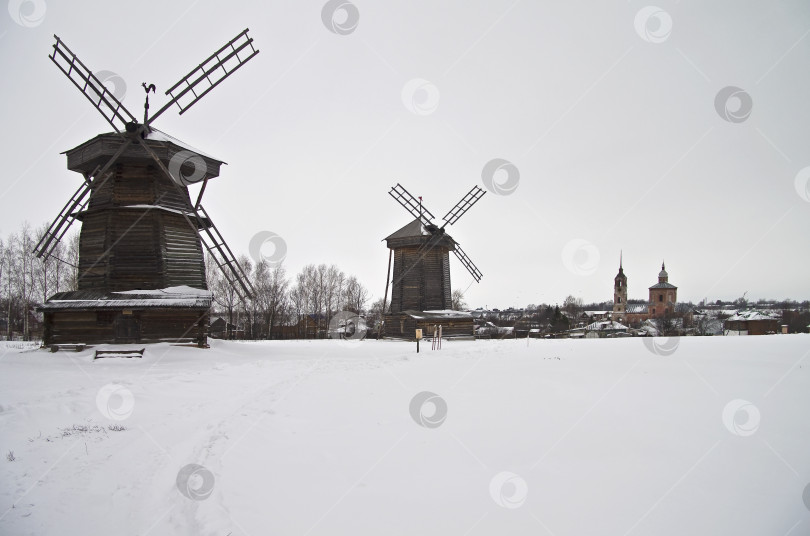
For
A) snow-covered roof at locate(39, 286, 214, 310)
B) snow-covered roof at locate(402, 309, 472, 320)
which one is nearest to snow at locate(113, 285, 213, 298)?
snow-covered roof at locate(39, 286, 214, 310)

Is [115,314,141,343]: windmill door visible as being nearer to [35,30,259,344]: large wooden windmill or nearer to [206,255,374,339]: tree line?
[35,30,259,344]: large wooden windmill

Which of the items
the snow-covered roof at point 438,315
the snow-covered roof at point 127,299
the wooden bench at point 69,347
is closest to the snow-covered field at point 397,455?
the wooden bench at point 69,347

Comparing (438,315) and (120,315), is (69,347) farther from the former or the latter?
(438,315)

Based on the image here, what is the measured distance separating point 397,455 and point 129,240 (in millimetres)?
17840

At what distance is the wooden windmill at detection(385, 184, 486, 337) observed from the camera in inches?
1315

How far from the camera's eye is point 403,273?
3419 centimetres

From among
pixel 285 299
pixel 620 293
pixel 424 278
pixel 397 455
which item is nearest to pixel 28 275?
pixel 285 299

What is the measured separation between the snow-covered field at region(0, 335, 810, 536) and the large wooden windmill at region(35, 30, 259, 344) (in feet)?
16.7

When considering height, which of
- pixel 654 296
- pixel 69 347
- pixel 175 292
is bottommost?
pixel 69 347

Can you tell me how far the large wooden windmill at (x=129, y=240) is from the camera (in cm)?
1912

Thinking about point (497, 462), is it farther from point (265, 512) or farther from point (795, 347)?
point (795, 347)

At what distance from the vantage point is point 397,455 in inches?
305

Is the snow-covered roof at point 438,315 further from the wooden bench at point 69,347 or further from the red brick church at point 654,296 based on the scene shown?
the red brick church at point 654,296

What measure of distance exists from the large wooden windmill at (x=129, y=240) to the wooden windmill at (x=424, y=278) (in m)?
16.2
